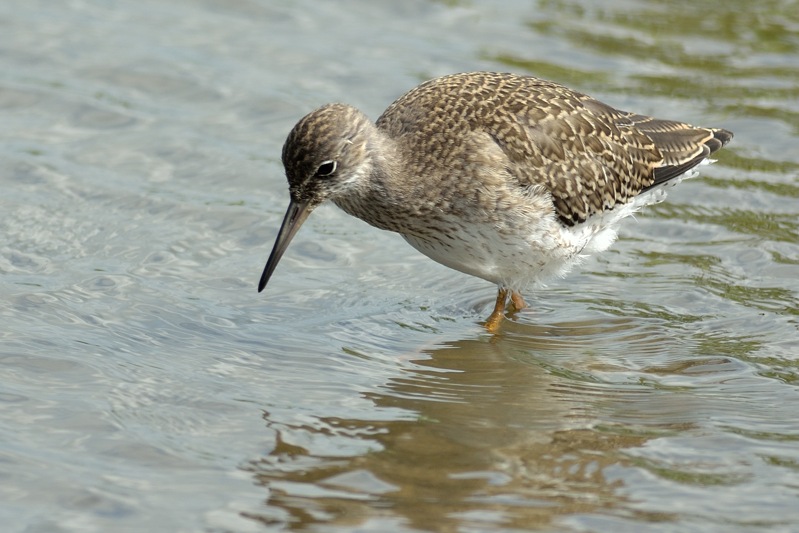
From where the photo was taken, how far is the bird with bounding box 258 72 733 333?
9.30m

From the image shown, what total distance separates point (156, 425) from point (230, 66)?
7.71 metres

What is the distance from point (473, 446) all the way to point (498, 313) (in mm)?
2548

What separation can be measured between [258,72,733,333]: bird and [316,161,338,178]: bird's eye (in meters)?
0.01

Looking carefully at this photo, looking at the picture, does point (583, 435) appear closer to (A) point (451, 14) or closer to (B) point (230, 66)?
(B) point (230, 66)

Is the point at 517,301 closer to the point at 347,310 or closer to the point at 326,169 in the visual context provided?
the point at 347,310

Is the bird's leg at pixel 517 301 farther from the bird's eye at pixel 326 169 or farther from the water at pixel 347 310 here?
the bird's eye at pixel 326 169

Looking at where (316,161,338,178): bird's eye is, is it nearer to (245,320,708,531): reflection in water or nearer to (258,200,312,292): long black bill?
(258,200,312,292): long black bill

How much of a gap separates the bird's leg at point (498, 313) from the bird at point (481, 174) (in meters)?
0.01

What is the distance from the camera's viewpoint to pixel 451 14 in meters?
16.8

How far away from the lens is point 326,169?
9.15m

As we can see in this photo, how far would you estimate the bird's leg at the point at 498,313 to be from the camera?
10117 millimetres

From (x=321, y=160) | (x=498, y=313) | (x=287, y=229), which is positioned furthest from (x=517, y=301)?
(x=321, y=160)

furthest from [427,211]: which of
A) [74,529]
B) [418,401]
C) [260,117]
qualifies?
[260,117]

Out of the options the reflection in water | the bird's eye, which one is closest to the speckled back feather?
the bird's eye
